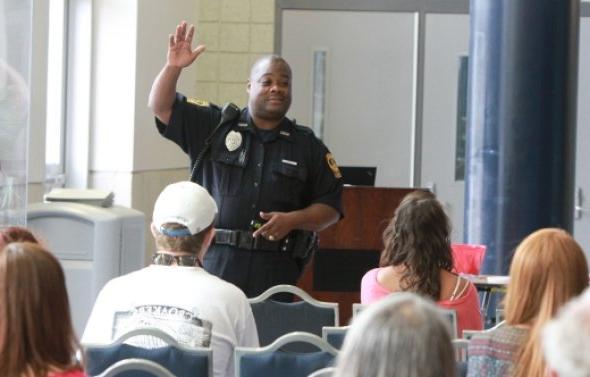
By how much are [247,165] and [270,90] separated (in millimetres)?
317

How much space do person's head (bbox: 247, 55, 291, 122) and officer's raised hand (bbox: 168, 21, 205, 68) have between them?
10.5 inches

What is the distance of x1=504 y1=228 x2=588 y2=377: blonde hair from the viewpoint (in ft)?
9.62

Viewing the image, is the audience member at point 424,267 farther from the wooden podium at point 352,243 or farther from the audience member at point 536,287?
the wooden podium at point 352,243

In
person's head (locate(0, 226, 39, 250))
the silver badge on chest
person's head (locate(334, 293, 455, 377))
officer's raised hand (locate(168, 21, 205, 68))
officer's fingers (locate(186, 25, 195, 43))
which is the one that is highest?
officer's fingers (locate(186, 25, 195, 43))

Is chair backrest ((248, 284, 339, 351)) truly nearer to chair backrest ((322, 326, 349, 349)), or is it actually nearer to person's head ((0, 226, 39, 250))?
chair backrest ((322, 326, 349, 349))

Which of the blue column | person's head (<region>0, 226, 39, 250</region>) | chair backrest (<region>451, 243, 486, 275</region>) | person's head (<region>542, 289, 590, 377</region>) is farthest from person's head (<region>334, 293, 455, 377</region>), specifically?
the blue column

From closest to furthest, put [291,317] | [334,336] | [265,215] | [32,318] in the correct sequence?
[32,318], [334,336], [291,317], [265,215]

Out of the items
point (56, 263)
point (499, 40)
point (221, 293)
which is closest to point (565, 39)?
point (499, 40)

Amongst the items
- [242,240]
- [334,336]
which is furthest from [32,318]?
[242,240]

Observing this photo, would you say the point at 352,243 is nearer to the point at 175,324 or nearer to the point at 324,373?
the point at 175,324

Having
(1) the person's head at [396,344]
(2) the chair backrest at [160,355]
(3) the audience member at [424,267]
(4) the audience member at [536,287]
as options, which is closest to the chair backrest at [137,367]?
(2) the chair backrest at [160,355]

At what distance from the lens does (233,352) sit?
352cm

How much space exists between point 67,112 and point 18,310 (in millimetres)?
5659

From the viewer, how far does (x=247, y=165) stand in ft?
Answer: 17.0
